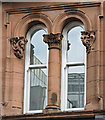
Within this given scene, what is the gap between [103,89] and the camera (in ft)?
70.6

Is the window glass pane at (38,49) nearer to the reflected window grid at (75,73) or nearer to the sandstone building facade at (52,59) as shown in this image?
the sandstone building facade at (52,59)

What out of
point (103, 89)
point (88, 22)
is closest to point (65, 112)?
point (103, 89)

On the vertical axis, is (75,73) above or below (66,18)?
below

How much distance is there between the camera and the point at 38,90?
74.3 feet

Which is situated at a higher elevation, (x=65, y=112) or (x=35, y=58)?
(x=35, y=58)

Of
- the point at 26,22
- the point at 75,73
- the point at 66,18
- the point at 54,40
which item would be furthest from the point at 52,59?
the point at 26,22

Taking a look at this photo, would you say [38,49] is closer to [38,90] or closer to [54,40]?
[54,40]

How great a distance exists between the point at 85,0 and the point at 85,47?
1.46m

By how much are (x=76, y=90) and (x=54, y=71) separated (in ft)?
2.90

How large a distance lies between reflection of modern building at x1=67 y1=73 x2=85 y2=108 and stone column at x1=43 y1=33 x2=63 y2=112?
1.19ft

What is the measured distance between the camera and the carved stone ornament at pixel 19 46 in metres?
22.8

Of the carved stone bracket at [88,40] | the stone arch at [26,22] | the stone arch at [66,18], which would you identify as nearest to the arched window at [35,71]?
the stone arch at [26,22]

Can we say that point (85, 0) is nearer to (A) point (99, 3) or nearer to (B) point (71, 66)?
(A) point (99, 3)

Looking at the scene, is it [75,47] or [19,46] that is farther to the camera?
[19,46]
